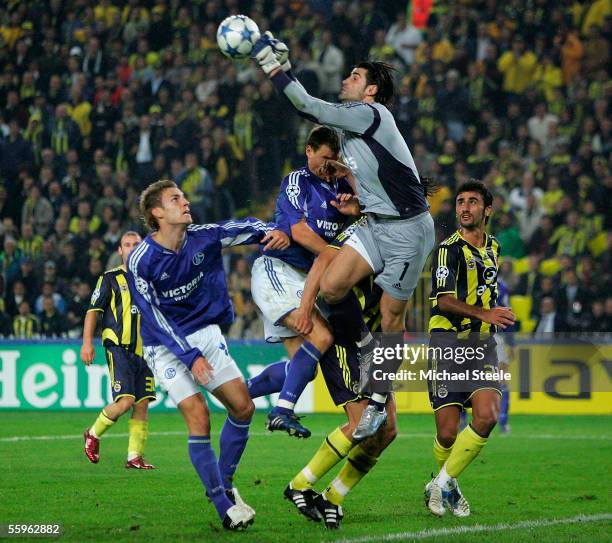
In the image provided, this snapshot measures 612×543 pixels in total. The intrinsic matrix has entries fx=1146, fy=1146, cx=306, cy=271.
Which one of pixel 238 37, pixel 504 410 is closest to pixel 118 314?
pixel 238 37

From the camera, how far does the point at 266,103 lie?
1939cm

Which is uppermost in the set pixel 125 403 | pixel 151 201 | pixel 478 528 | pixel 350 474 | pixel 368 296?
pixel 151 201

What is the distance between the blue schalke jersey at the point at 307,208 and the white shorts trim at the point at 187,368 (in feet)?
2.88

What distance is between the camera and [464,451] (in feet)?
25.0

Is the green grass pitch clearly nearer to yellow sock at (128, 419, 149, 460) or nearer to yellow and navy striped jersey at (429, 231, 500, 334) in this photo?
yellow sock at (128, 419, 149, 460)

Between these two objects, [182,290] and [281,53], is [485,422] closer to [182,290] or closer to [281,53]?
[182,290]

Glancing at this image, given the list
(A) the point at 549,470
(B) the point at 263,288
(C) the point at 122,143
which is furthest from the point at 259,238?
(C) the point at 122,143

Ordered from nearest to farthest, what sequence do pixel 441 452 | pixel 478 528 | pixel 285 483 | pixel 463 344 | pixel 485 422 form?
pixel 478 528, pixel 485 422, pixel 463 344, pixel 441 452, pixel 285 483

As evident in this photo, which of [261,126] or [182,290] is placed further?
[261,126]

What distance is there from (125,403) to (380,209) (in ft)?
13.8

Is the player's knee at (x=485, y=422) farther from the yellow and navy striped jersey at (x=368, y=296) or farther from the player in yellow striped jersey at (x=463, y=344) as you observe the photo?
the yellow and navy striped jersey at (x=368, y=296)

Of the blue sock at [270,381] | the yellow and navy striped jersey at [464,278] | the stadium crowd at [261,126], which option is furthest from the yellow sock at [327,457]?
the stadium crowd at [261,126]

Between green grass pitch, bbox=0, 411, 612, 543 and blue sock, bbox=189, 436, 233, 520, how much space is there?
175mm

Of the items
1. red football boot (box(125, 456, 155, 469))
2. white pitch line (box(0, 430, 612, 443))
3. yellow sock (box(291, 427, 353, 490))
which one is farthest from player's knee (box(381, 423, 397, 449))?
white pitch line (box(0, 430, 612, 443))
